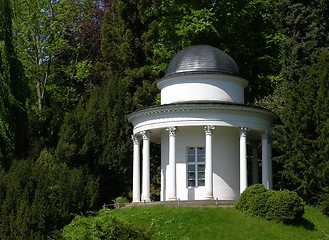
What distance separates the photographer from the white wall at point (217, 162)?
113ft

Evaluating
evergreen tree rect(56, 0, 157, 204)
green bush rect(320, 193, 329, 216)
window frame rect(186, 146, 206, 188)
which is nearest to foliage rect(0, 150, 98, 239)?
evergreen tree rect(56, 0, 157, 204)

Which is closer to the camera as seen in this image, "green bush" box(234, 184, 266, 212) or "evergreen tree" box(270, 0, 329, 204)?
"green bush" box(234, 184, 266, 212)

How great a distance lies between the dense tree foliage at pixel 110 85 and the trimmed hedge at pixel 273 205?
2251 mm

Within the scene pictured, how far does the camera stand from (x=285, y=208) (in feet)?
94.7

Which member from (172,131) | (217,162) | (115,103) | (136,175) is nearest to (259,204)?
(217,162)

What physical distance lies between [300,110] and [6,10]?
55.5ft

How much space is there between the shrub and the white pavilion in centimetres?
441

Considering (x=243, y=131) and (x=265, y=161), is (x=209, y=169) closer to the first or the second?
(x=243, y=131)

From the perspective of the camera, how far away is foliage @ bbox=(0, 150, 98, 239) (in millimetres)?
29453

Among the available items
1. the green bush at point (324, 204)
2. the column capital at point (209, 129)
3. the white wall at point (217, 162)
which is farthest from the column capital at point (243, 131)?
the green bush at point (324, 204)

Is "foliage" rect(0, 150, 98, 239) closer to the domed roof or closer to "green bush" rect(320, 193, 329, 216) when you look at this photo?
the domed roof

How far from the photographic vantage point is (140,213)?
98.7 ft

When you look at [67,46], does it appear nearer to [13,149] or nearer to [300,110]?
[13,149]

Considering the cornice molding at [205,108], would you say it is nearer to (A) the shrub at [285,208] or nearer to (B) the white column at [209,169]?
(B) the white column at [209,169]
